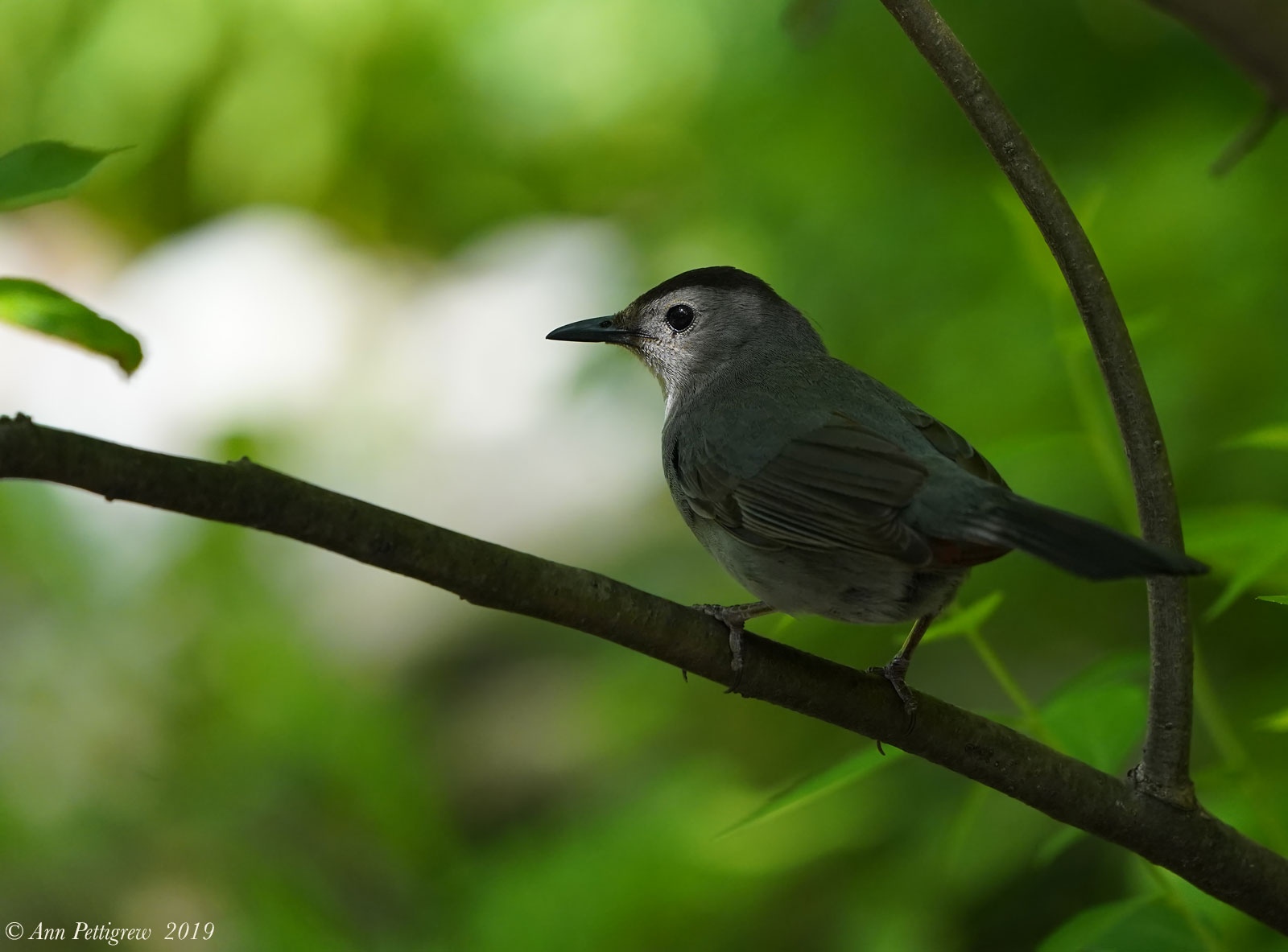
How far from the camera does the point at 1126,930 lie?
6.59 ft

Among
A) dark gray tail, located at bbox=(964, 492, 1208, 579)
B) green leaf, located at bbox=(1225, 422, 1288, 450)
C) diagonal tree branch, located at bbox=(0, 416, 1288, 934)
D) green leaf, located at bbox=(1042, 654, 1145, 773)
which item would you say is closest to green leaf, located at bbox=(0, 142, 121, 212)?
diagonal tree branch, located at bbox=(0, 416, 1288, 934)

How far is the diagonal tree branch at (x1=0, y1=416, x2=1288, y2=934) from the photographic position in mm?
1422

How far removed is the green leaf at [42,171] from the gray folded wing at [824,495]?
1.50 m

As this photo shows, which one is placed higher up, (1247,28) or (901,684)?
(1247,28)

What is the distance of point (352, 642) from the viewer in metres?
6.34

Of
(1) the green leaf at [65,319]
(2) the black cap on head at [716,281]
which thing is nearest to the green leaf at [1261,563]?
(1) the green leaf at [65,319]

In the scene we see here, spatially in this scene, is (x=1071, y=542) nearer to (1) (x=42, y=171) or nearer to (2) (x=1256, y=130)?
(2) (x=1256, y=130)

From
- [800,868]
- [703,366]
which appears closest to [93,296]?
[703,366]

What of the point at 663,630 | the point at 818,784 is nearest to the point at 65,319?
the point at 663,630

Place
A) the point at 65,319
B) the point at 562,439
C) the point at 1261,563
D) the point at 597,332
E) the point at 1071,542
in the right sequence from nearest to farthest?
the point at 65,319 → the point at 1261,563 → the point at 1071,542 → the point at 597,332 → the point at 562,439

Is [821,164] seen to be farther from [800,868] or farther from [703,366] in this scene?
[800,868]

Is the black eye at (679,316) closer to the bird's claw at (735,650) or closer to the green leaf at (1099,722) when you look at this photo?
the bird's claw at (735,650)

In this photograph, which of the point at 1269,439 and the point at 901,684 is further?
the point at 901,684

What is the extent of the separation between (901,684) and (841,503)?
41 centimetres
